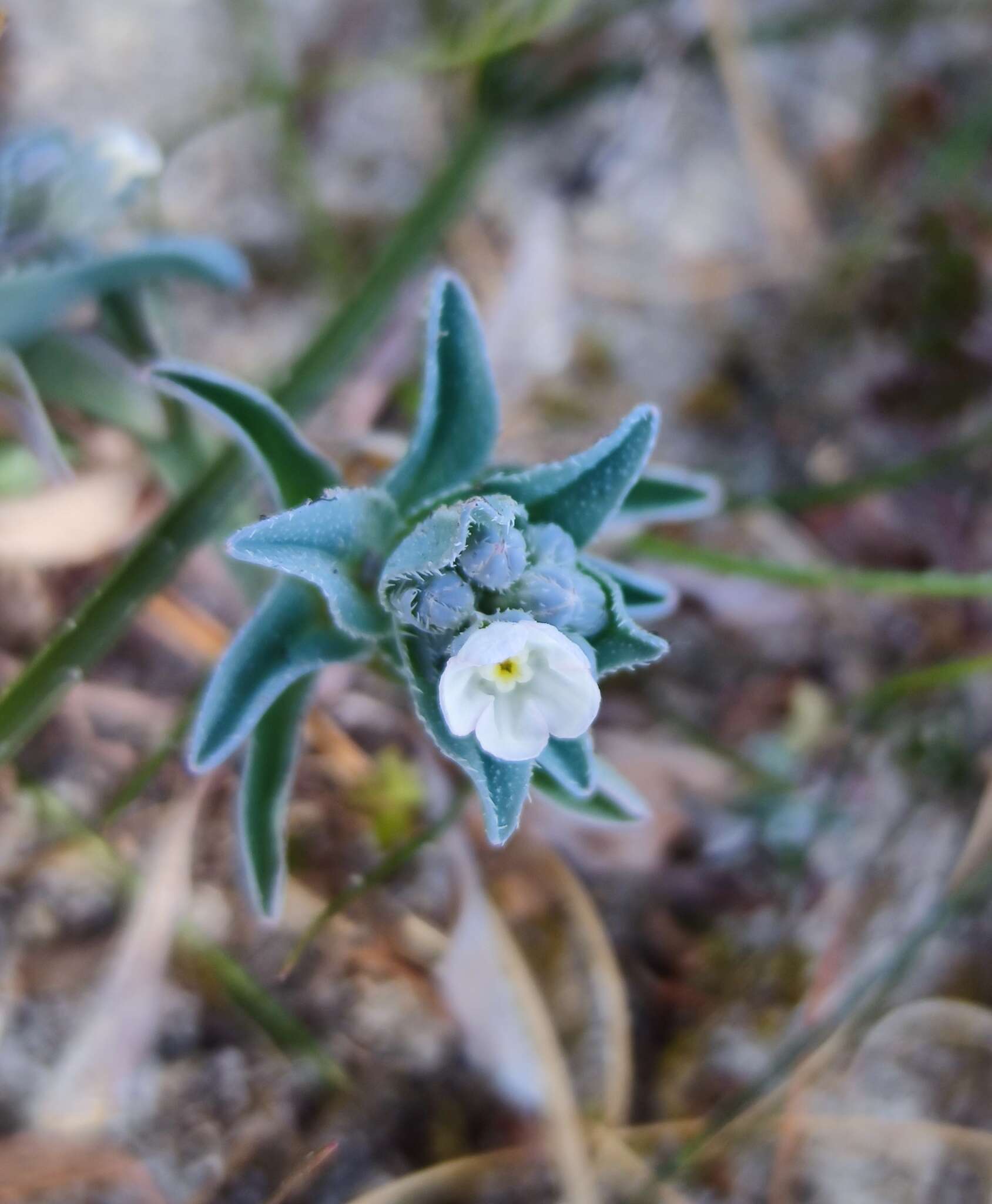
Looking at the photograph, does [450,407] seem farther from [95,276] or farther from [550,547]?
[95,276]

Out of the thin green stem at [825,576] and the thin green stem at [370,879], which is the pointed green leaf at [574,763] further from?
the thin green stem at [825,576]

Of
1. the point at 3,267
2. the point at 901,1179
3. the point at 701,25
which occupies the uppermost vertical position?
the point at 3,267

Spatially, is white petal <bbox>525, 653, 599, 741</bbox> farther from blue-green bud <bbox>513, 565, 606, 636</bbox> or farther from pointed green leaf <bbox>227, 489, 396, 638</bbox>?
pointed green leaf <bbox>227, 489, 396, 638</bbox>

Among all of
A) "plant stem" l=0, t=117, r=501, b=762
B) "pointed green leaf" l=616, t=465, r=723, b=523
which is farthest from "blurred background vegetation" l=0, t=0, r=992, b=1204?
"pointed green leaf" l=616, t=465, r=723, b=523

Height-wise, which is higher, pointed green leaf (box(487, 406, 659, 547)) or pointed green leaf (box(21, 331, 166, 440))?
pointed green leaf (box(21, 331, 166, 440))

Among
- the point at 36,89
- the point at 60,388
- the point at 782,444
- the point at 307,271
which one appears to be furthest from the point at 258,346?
the point at 782,444

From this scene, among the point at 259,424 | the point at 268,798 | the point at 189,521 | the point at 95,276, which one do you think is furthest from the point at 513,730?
the point at 95,276

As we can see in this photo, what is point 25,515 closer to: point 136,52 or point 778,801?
point 136,52
